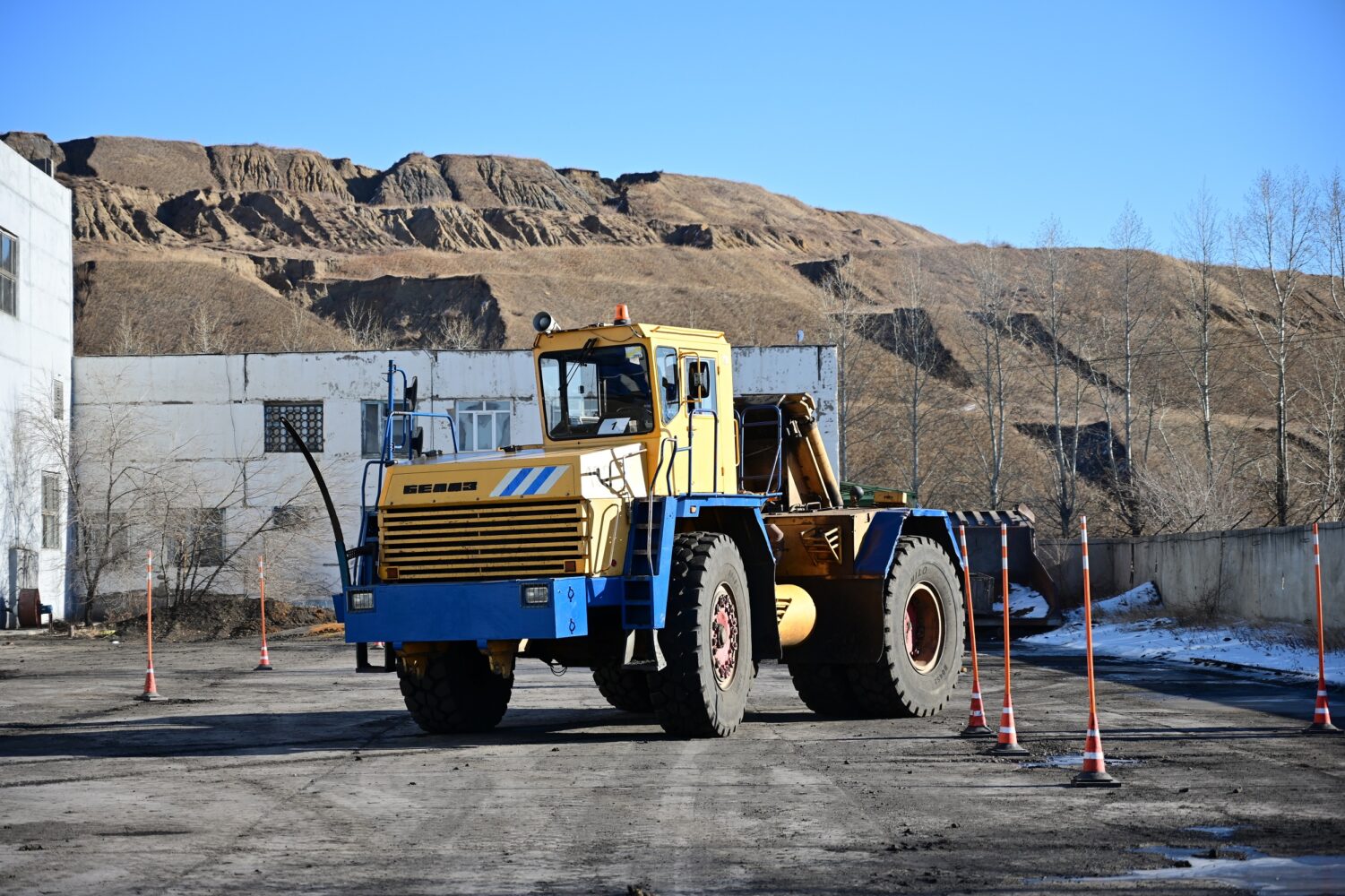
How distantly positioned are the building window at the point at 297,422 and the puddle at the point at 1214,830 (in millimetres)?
39639

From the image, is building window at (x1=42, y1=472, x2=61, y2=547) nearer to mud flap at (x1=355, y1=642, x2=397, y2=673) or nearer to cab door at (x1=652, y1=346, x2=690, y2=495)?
mud flap at (x1=355, y1=642, x2=397, y2=673)

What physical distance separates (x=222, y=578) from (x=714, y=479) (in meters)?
34.1

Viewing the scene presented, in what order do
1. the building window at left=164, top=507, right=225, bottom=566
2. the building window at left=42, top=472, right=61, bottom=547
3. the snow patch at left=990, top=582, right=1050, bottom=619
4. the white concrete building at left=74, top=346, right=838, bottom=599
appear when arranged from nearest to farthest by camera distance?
the snow patch at left=990, top=582, right=1050, bottom=619
the building window at left=42, top=472, right=61, bottom=547
the building window at left=164, top=507, right=225, bottom=566
the white concrete building at left=74, top=346, right=838, bottom=599

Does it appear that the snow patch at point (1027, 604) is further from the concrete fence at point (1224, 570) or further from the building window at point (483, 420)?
the building window at point (483, 420)

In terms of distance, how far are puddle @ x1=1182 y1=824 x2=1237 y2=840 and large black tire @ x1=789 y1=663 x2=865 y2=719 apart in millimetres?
7032

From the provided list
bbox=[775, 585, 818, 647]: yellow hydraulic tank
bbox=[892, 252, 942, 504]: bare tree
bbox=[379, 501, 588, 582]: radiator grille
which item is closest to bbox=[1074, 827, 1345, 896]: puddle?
bbox=[379, 501, 588, 582]: radiator grille

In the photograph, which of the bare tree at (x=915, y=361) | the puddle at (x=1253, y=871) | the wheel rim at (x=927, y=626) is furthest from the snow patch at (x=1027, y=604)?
the bare tree at (x=915, y=361)

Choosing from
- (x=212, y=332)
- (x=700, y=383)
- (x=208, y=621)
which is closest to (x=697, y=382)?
(x=700, y=383)

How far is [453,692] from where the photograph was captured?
14.5 m

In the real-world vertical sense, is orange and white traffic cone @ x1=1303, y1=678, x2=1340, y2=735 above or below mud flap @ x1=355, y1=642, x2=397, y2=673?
below

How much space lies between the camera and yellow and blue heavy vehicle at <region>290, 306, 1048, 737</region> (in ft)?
42.7

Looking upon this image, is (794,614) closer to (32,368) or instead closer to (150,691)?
(150,691)

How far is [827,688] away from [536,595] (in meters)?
4.47

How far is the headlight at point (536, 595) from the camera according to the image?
12609 millimetres
